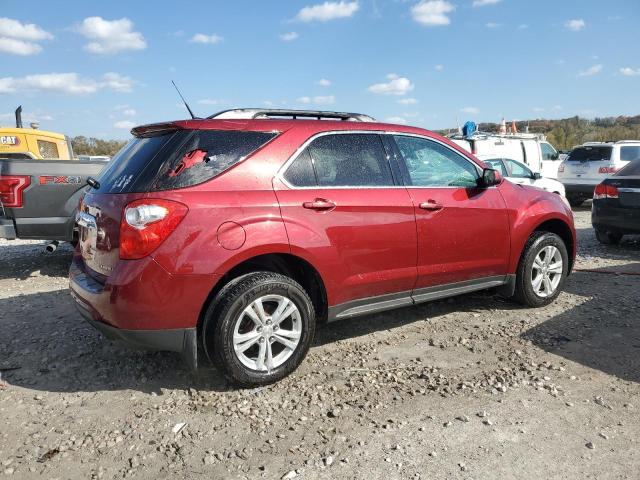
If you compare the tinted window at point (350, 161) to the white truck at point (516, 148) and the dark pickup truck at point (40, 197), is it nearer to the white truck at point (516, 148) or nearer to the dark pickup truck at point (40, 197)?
the dark pickup truck at point (40, 197)

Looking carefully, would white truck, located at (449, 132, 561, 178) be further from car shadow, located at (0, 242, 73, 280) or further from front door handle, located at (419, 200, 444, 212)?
front door handle, located at (419, 200, 444, 212)

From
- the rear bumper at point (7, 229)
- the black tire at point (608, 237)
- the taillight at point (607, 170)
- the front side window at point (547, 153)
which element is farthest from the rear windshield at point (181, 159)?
the front side window at point (547, 153)

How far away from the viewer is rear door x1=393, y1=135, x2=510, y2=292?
399 centimetres

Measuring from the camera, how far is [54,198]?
627 cm

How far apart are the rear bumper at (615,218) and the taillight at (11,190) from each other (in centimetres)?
807

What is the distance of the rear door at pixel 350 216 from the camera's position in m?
3.38

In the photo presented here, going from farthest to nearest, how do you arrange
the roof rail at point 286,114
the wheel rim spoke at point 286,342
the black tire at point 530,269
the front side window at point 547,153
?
1. the front side window at point 547,153
2. the black tire at point 530,269
3. the roof rail at point 286,114
4. the wheel rim spoke at point 286,342

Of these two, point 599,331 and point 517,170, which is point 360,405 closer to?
point 599,331

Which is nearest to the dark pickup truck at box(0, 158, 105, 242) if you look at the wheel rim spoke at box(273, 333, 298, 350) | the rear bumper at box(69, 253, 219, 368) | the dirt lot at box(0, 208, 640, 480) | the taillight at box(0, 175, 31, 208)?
the taillight at box(0, 175, 31, 208)

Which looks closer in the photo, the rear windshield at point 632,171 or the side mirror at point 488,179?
the side mirror at point 488,179

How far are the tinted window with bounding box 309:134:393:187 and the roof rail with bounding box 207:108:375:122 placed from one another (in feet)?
1.04

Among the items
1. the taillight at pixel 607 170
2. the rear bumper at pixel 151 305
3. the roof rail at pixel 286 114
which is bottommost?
the rear bumper at pixel 151 305

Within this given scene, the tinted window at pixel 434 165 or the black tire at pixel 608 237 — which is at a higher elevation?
the tinted window at pixel 434 165

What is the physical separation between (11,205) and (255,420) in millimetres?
4701
